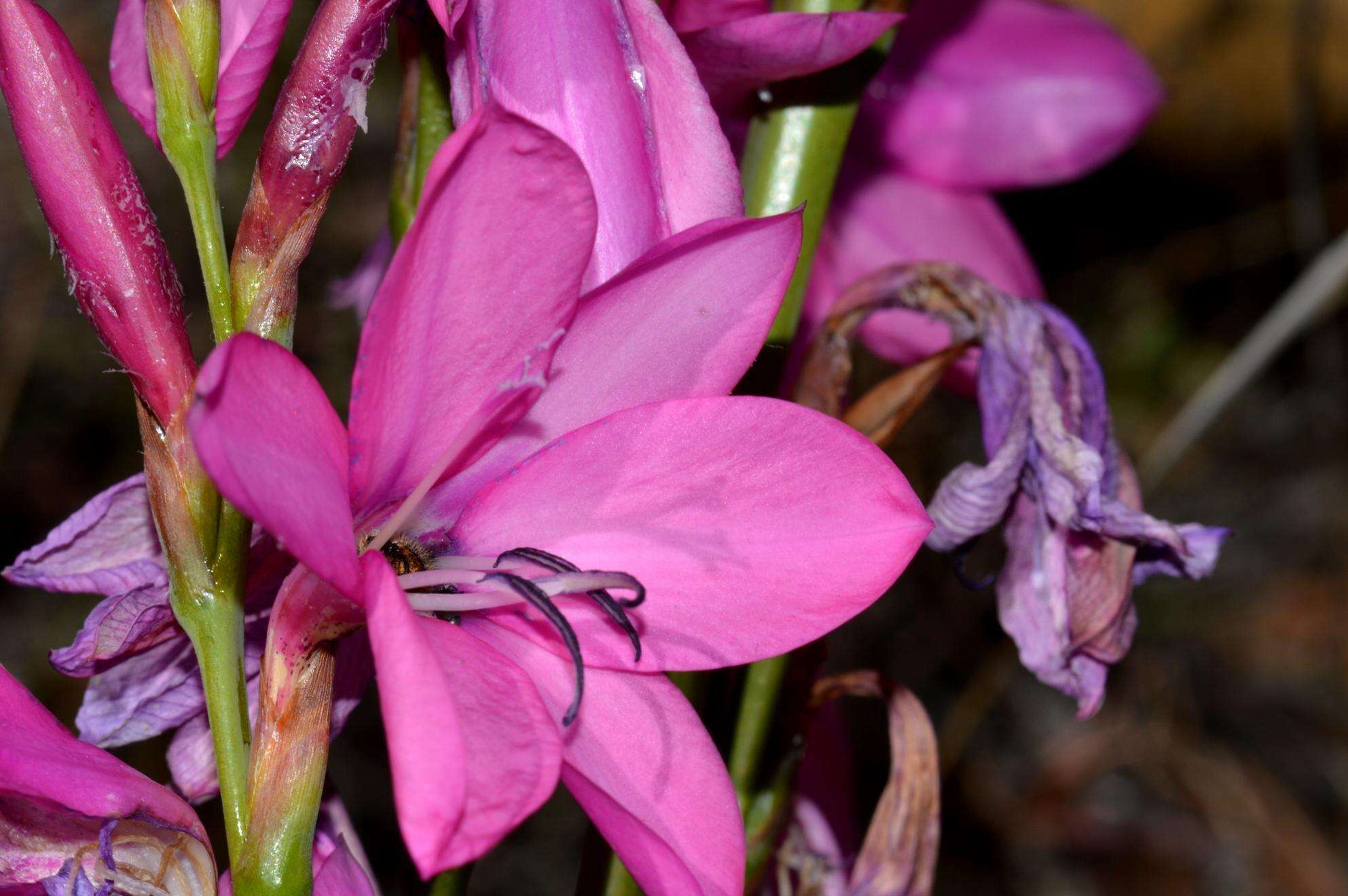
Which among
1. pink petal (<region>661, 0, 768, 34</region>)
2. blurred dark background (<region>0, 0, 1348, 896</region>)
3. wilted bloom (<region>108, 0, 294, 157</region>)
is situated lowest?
blurred dark background (<region>0, 0, 1348, 896</region>)

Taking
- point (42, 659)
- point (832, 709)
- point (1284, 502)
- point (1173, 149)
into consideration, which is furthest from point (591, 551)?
point (1284, 502)

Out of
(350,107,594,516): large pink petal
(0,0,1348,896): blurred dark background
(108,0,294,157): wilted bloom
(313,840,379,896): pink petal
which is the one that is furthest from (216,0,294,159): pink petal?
(0,0,1348,896): blurred dark background

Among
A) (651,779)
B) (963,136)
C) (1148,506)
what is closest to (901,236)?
(963,136)

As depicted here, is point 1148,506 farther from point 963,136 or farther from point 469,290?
point 469,290

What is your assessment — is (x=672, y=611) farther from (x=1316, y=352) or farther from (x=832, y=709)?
(x=1316, y=352)

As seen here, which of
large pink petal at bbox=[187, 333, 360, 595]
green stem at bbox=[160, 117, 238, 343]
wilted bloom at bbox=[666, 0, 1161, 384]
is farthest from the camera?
wilted bloom at bbox=[666, 0, 1161, 384]

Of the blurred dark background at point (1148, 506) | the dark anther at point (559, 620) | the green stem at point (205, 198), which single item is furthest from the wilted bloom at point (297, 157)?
the blurred dark background at point (1148, 506)

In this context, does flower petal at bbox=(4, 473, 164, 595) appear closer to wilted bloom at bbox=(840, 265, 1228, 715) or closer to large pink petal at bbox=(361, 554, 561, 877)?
large pink petal at bbox=(361, 554, 561, 877)
